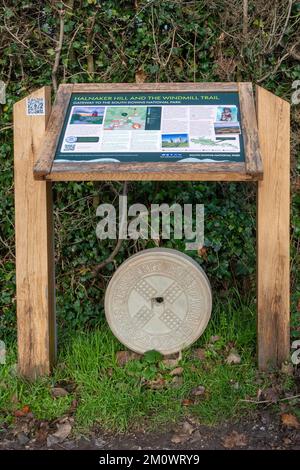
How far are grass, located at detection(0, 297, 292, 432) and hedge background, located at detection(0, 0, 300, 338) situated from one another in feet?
2.18

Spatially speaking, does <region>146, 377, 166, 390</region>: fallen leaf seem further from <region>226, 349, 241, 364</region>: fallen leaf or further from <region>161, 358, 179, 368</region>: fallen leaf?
<region>226, 349, 241, 364</region>: fallen leaf

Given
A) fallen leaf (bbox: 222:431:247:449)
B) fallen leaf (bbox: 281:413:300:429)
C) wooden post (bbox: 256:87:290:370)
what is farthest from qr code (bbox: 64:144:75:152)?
fallen leaf (bbox: 281:413:300:429)

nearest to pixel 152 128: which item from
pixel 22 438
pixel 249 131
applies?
pixel 249 131

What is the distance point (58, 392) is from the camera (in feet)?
12.5

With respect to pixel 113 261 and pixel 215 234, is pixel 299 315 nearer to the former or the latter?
pixel 215 234

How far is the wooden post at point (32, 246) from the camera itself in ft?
12.6

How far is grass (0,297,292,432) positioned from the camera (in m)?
3.61

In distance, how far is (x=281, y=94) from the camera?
4922mm

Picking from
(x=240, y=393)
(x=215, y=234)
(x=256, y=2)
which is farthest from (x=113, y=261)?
(x=256, y=2)

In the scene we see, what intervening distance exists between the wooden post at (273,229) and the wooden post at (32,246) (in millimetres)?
1271

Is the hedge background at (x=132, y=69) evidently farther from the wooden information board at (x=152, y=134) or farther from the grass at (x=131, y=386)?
the wooden information board at (x=152, y=134)
